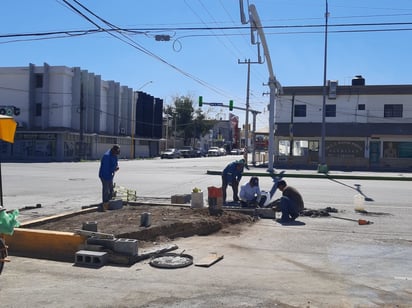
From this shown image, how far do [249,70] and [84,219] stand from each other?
166ft

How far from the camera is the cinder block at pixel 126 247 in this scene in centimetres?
755

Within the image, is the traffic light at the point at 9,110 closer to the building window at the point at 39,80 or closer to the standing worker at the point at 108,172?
the building window at the point at 39,80

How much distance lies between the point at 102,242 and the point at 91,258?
0.39 metres

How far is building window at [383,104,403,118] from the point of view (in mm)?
49406

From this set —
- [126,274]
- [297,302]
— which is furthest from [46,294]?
[297,302]

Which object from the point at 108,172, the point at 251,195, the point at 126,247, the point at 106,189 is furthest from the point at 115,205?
the point at 126,247

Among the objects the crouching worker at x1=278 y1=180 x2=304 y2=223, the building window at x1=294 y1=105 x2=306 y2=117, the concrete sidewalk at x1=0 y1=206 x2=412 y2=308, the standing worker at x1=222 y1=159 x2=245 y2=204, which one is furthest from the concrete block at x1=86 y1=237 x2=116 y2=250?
the building window at x1=294 y1=105 x2=306 y2=117

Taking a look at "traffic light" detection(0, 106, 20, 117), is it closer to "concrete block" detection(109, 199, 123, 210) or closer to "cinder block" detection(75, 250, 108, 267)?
"concrete block" detection(109, 199, 123, 210)

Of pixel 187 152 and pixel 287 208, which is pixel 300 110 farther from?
pixel 287 208

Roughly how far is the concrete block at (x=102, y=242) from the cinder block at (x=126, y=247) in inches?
4.0

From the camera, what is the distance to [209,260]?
776cm

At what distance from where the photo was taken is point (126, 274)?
6.99 m

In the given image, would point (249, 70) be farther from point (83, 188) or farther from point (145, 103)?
point (83, 188)

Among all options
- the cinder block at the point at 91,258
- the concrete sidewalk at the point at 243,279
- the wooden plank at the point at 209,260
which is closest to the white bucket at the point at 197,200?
the concrete sidewalk at the point at 243,279
